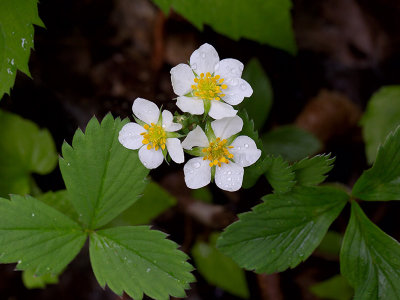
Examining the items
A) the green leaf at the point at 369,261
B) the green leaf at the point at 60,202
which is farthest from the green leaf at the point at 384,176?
Answer: the green leaf at the point at 60,202

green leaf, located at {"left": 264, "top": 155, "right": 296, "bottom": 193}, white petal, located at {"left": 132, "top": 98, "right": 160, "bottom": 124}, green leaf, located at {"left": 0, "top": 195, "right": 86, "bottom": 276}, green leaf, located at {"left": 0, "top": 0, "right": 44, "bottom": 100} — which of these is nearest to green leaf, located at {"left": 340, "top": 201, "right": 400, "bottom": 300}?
green leaf, located at {"left": 264, "top": 155, "right": 296, "bottom": 193}

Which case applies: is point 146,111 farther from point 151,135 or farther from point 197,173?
point 197,173

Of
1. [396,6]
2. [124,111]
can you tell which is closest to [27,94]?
[124,111]

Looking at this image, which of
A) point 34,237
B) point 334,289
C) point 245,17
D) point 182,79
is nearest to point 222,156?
point 182,79

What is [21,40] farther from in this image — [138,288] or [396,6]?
[396,6]

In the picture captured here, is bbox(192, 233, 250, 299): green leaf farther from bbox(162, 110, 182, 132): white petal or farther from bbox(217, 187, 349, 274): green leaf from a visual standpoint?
bbox(162, 110, 182, 132): white petal
